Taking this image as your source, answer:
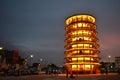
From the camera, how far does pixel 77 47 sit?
334 feet

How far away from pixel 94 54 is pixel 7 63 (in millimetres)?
46901

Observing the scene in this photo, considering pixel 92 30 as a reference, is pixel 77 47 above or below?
below

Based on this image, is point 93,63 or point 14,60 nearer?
point 93,63

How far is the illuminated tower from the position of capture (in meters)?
100

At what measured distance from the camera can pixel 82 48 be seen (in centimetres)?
10038

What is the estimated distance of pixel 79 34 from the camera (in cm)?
10138

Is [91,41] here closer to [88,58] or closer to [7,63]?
[88,58]

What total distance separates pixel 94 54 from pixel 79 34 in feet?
40.9

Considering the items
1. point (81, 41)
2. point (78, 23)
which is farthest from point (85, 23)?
point (81, 41)

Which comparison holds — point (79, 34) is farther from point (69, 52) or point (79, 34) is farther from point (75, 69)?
point (75, 69)

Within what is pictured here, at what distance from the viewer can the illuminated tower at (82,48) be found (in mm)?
100438

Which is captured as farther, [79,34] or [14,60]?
[14,60]

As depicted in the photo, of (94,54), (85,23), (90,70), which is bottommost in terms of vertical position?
(90,70)

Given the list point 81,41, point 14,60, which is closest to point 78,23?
point 81,41
